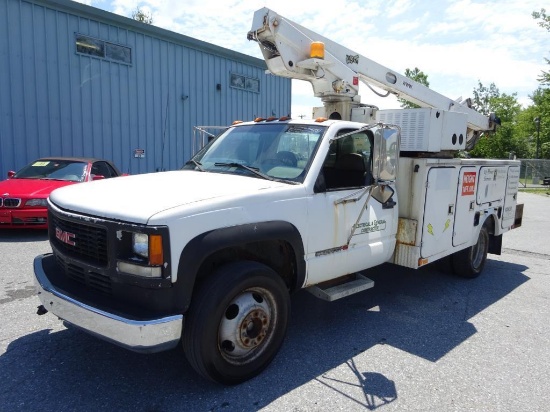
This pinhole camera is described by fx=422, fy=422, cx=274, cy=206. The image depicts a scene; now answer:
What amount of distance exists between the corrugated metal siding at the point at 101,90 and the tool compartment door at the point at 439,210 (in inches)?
407

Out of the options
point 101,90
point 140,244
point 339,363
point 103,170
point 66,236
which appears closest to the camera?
point 140,244

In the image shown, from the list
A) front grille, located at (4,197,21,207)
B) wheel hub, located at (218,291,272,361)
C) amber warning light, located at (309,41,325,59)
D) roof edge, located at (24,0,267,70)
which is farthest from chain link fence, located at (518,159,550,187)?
wheel hub, located at (218,291,272,361)

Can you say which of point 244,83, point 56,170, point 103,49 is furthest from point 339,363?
point 244,83

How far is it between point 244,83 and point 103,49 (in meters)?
5.62

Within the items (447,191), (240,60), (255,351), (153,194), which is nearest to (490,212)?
(447,191)

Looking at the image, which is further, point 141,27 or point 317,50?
point 141,27

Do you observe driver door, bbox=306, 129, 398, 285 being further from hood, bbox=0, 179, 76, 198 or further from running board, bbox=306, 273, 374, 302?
hood, bbox=0, 179, 76, 198

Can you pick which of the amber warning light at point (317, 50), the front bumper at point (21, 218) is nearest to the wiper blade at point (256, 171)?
the amber warning light at point (317, 50)

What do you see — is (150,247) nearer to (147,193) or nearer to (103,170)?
(147,193)

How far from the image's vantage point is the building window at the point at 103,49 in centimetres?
1167

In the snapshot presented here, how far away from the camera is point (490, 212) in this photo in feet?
20.1

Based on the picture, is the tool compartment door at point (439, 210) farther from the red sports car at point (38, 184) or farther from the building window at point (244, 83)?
the building window at point (244, 83)

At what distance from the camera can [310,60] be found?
508 cm

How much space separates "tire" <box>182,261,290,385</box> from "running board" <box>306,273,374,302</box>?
0.54m
